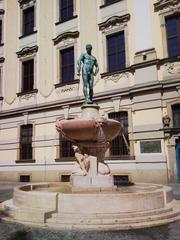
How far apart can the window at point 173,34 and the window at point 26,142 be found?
368 inches

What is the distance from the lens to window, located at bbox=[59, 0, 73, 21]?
17172 millimetres

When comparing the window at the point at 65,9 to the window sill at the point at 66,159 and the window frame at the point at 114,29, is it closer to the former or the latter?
the window frame at the point at 114,29

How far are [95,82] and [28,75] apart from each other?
5.41 metres

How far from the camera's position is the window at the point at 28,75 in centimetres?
1798

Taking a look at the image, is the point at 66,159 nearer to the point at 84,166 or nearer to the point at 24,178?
the point at 24,178

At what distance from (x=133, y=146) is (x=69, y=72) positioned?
6145 millimetres

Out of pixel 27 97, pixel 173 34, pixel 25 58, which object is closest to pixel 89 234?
pixel 173 34

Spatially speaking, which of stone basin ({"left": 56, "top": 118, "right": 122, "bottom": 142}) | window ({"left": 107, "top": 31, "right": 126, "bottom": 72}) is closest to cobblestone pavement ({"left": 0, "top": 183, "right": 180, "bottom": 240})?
stone basin ({"left": 56, "top": 118, "right": 122, "bottom": 142})

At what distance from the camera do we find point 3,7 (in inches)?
798

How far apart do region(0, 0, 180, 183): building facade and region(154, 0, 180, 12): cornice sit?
45 millimetres

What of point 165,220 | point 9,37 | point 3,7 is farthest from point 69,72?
point 165,220

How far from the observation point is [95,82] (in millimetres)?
15109

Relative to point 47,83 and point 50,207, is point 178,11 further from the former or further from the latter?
point 50,207

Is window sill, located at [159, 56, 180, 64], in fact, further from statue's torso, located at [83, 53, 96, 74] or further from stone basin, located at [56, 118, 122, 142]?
stone basin, located at [56, 118, 122, 142]
